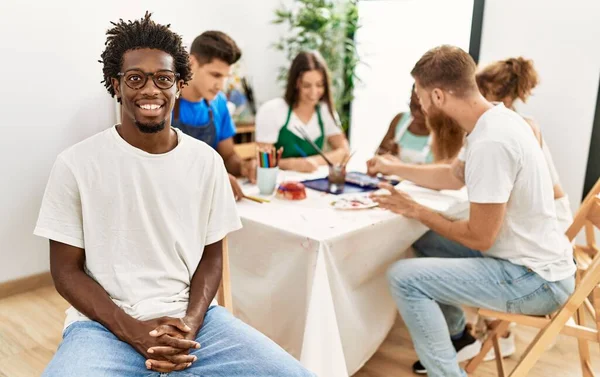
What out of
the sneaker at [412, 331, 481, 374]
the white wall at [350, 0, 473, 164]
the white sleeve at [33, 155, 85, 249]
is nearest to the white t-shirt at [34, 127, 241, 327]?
the white sleeve at [33, 155, 85, 249]

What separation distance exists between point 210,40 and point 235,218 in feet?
3.17

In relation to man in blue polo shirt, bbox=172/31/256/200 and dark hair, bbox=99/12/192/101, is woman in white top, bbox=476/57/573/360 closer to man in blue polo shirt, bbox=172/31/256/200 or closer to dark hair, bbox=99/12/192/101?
man in blue polo shirt, bbox=172/31/256/200

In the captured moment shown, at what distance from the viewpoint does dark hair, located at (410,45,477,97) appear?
160cm

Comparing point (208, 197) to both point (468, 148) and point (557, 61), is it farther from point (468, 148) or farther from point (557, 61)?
point (557, 61)

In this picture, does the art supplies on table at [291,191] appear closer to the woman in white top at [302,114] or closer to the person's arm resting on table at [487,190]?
the person's arm resting on table at [487,190]

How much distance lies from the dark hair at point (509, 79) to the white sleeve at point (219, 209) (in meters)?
1.18

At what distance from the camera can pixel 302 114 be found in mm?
2668

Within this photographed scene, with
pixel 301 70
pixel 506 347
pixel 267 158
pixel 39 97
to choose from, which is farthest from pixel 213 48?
pixel 506 347

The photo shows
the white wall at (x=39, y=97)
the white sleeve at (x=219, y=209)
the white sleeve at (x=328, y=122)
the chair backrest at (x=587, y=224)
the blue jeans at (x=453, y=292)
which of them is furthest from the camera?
the white sleeve at (x=328, y=122)

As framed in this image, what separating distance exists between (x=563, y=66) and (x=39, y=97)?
245 centimetres

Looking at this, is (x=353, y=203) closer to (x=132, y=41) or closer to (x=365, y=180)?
(x=365, y=180)

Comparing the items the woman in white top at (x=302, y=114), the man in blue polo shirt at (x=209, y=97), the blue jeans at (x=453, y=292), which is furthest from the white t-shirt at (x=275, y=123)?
the blue jeans at (x=453, y=292)

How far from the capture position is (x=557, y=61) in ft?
8.59

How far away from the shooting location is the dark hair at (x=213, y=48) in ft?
6.74
